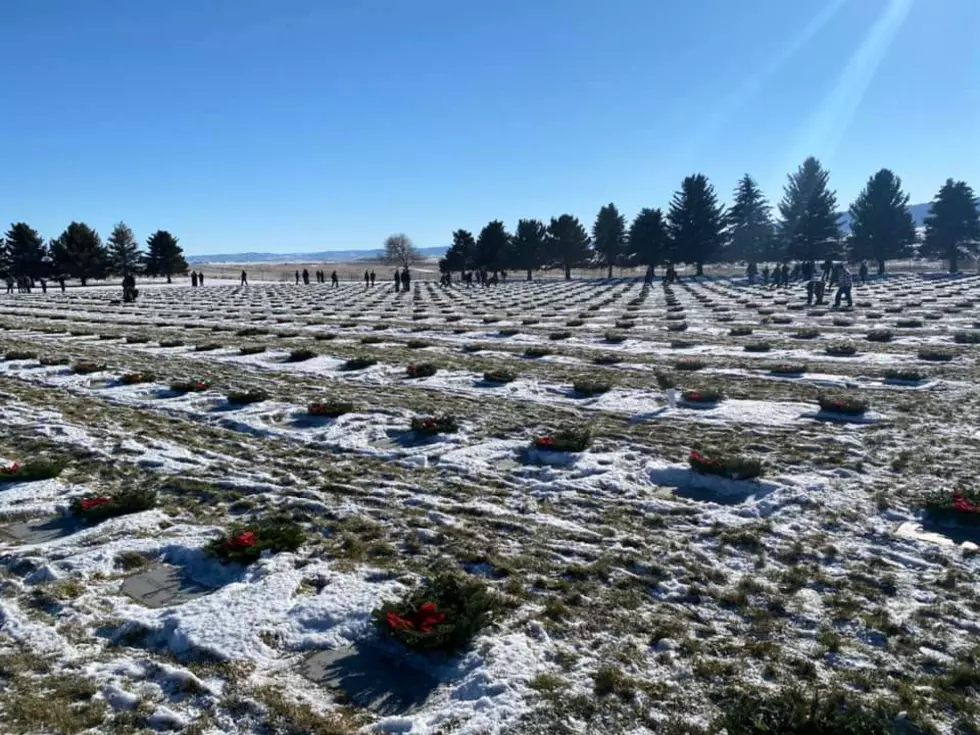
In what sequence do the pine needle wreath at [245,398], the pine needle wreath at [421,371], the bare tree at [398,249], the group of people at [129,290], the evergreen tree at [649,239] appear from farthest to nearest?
1. the bare tree at [398,249]
2. the evergreen tree at [649,239]
3. the group of people at [129,290]
4. the pine needle wreath at [421,371]
5. the pine needle wreath at [245,398]

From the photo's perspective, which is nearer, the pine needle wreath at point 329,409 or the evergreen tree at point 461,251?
the pine needle wreath at point 329,409

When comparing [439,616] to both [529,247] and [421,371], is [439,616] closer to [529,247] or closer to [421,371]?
[421,371]

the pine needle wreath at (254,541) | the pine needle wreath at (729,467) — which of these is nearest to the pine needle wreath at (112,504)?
the pine needle wreath at (254,541)

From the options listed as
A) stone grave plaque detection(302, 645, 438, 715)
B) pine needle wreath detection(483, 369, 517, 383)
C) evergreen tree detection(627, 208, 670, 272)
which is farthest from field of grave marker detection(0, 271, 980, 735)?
evergreen tree detection(627, 208, 670, 272)

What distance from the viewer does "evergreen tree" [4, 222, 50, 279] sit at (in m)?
Result: 72.1

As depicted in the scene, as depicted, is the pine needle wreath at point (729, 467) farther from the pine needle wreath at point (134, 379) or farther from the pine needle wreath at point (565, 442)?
the pine needle wreath at point (134, 379)

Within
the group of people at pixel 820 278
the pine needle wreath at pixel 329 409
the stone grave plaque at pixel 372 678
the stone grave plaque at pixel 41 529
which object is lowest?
the stone grave plaque at pixel 372 678

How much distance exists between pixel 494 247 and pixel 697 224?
26807mm

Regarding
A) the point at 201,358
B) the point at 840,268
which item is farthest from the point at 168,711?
the point at 840,268

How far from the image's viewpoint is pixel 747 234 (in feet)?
275

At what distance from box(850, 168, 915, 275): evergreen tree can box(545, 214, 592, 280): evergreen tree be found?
3233cm

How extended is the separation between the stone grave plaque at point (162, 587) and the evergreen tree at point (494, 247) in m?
83.6

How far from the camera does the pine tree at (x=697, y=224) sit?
248 feet

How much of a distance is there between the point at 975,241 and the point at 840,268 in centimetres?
5365
